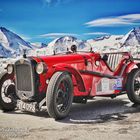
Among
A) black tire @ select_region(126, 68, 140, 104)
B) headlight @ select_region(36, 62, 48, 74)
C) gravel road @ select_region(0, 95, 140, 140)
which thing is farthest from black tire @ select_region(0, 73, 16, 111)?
black tire @ select_region(126, 68, 140, 104)

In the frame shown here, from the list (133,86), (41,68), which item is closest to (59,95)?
(41,68)

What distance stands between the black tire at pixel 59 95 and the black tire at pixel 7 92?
1.34m

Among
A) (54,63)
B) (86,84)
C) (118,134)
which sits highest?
(54,63)

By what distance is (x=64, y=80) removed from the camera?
7.08m

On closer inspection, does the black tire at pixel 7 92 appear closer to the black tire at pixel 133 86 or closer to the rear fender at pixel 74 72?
the rear fender at pixel 74 72

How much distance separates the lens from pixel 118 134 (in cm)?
553

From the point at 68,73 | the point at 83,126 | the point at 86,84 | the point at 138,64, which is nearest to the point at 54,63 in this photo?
the point at 68,73

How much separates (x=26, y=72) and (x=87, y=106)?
7.08 feet

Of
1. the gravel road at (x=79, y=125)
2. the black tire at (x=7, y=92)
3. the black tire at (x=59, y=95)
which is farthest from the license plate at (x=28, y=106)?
the black tire at (x=7, y=92)

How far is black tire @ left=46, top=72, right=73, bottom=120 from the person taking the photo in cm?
665

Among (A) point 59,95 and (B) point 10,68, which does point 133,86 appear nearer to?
(A) point 59,95

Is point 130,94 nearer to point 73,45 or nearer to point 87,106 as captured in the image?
point 87,106

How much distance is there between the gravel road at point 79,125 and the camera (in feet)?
17.9

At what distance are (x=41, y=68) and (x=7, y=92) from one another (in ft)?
4.62
